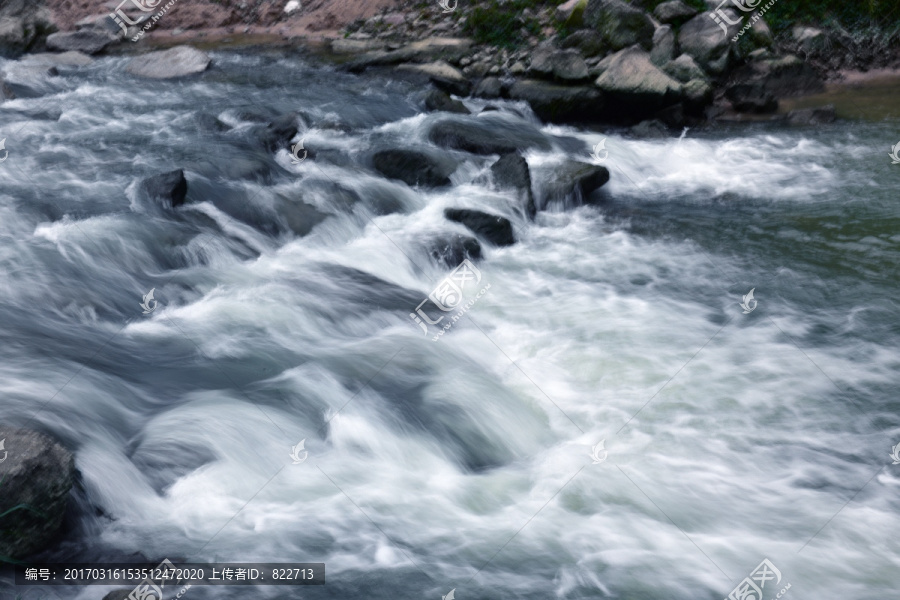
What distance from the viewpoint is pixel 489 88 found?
1412cm

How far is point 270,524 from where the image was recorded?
200 inches

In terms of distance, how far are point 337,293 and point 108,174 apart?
4360 millimetres

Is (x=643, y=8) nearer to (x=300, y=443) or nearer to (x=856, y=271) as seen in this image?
(x=856, y=271)

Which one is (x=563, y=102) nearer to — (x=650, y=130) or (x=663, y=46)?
(x=650, y=130)

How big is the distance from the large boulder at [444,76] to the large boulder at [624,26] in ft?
8.38

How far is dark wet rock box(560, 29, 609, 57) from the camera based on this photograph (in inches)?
548

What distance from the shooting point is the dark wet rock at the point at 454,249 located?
877 centimetres

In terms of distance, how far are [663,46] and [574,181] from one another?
4.71 metres

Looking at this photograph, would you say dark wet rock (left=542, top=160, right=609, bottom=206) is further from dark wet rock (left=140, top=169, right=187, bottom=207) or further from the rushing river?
dark wet rock (left=140, top=169, right=187, bottom=207)
